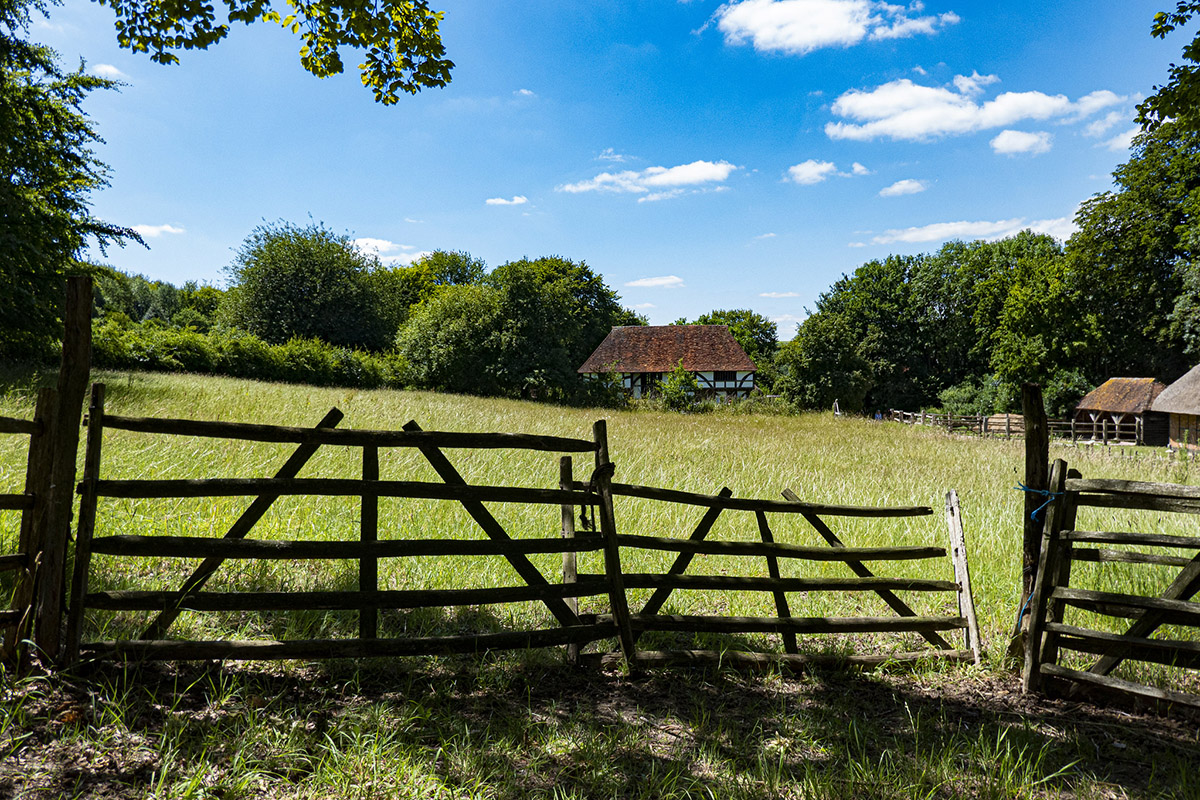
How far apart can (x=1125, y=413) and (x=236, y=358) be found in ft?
159

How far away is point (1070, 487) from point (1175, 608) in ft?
3.01

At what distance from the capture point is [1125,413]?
36562 millimetres

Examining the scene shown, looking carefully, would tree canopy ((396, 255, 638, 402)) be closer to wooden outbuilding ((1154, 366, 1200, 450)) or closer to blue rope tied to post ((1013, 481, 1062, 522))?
wooden outbuilding ((1154, 366, 1200, 450))

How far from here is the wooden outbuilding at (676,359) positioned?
48000 mm

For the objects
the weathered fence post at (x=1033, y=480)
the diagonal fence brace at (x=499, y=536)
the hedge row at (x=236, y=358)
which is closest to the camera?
the diagonal fence brace at (x=499, y=536)

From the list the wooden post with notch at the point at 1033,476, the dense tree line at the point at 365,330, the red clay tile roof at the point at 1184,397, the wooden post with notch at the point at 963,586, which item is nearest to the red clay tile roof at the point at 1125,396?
the red clay tile roof at the point at 1184,397

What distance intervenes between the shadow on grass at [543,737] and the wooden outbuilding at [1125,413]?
1497 inches

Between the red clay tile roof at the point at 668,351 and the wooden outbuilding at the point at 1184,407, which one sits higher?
the red clay tile roof at the point at 668,351

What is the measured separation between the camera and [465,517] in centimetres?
735

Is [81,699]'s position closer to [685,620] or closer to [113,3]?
[685,620]

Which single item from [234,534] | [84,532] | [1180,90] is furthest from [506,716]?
[1180,90]

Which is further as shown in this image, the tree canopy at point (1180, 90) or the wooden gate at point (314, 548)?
the tree canopy at point (1180, 90)

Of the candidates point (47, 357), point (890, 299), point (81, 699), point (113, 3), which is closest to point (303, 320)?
point (47, 357)

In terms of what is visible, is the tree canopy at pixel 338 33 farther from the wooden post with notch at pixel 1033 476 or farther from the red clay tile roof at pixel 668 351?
the red clay tile roof at pixel 668 351
